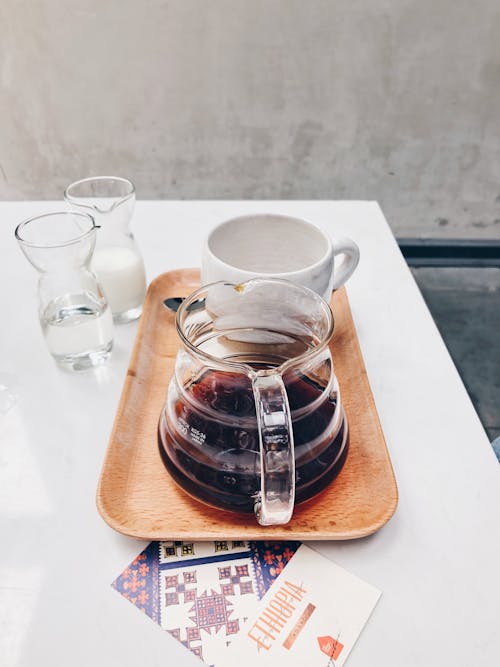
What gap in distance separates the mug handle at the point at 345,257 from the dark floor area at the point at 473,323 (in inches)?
33.9

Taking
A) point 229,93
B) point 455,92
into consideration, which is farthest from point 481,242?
point 229,93

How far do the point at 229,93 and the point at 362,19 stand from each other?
42 centimetres

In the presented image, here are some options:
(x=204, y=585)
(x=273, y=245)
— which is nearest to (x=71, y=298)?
(x=273, y=245)

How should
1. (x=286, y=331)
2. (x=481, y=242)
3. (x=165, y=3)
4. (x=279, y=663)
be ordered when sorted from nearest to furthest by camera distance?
1. (x=279, y=663)
2. (x=286, y=331)
3. (x=165, y=3)
4. (x=481, y=242)

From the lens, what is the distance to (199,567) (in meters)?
0.39

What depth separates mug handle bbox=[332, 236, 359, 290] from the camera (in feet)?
1.82

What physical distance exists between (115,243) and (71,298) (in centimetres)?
10

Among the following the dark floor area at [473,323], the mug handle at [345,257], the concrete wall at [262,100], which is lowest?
the dark floor area at [473,323]

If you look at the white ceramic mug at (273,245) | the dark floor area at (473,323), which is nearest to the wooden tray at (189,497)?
the white ceramic mug at (273,245)

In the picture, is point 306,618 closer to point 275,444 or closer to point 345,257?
point 275,444

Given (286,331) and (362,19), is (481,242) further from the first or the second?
(286,331)

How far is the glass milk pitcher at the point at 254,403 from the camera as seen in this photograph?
0.34 metres

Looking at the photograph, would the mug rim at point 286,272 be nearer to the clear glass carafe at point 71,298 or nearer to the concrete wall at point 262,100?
the clear glass carafe at point 71,298

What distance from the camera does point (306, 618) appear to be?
1.19 feet
